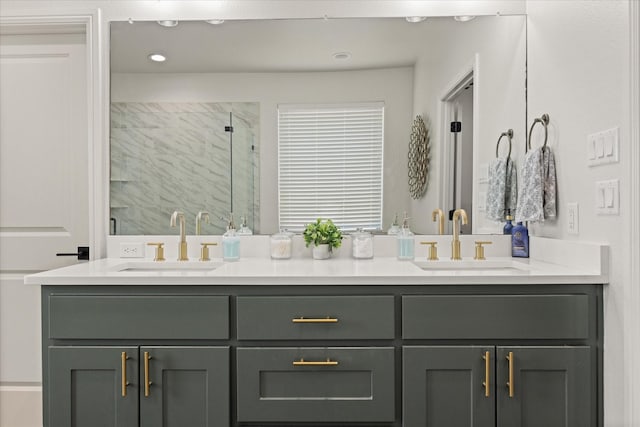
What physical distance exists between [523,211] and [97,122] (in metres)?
2.00

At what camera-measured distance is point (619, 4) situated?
147 cm

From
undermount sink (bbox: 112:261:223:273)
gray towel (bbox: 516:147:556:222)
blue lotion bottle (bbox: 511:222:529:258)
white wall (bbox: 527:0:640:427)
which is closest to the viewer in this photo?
white wall (bbox: 527:0:640:427)

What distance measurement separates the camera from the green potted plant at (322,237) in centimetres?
206

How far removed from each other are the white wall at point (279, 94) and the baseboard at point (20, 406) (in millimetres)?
1430

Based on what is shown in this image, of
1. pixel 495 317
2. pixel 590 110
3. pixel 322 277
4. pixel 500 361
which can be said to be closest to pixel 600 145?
pixel 590 110

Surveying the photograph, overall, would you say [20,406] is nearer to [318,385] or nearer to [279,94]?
[318,385]

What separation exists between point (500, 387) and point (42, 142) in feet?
7.65

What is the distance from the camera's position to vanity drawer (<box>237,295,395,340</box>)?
1.54m

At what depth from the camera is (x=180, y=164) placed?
2.19 meters

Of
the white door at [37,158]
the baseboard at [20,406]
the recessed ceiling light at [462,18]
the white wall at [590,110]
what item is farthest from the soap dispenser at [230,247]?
the recessed ceiling light at [462,18]

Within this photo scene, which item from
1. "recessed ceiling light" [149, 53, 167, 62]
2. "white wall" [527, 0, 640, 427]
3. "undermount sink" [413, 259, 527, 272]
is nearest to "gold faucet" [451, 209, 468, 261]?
"undermount sink" [413, 259, 527, 272]

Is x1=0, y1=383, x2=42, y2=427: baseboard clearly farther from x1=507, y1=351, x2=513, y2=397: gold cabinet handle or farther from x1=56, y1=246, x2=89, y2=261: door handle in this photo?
x1=507, y1=351, x2=513, y2=397: gold cabinet handle

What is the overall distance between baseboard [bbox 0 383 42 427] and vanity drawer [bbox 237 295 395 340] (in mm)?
1463

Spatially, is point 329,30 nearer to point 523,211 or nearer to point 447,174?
point 447,174
